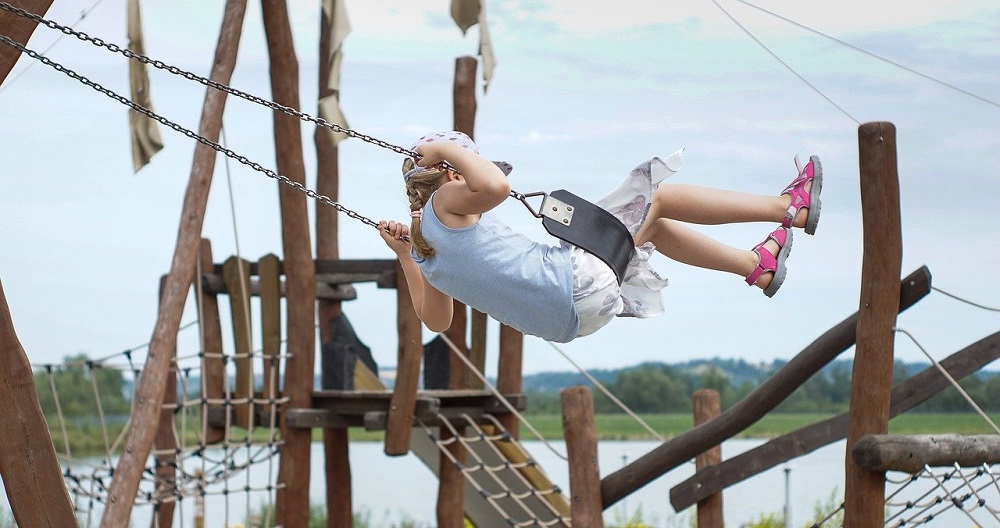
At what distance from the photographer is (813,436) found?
5.04m

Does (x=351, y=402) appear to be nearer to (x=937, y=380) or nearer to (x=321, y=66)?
(x=321, y=66)

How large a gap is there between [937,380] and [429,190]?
8.32 feet

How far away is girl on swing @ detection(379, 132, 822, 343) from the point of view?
3.08 meters

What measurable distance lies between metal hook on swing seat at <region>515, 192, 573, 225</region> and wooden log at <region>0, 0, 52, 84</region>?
1.62 m

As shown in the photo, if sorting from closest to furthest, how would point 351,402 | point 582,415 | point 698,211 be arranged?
point 698,211
point 582,415
point 351,402

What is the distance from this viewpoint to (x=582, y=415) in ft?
18.3

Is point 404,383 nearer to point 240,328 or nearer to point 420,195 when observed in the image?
point 240,328

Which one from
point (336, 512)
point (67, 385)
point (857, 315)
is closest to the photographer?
point (857, 315)

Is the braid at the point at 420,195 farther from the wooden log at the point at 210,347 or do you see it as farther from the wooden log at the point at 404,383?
the wooden log at the point at 210,347

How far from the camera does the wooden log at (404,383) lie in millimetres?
6449

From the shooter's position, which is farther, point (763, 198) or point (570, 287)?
point (763, 198)

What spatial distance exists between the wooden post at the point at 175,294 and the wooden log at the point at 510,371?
6.81ft

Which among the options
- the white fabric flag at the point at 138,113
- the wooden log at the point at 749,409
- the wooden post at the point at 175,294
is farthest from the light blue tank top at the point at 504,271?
the white fabric flag at the point at 138,113

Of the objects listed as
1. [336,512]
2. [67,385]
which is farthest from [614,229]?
[67,385]
